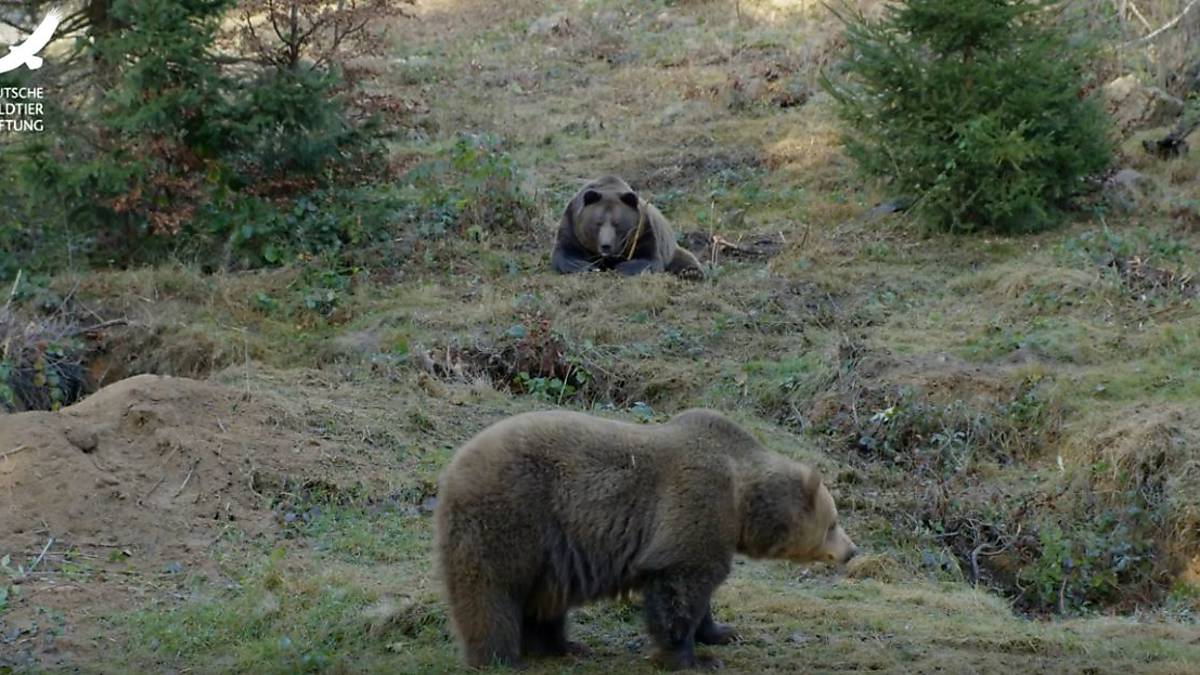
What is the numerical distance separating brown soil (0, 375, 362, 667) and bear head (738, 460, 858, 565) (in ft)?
11.0

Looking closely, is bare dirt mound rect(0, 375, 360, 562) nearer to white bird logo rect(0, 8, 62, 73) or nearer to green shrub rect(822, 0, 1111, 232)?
white bird logo rect(0, 8, 62, 73)

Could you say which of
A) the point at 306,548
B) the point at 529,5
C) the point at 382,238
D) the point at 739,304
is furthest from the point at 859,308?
the point at 529,5

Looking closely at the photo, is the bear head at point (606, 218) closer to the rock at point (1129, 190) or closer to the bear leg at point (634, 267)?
the bear leg at point (634, 267)

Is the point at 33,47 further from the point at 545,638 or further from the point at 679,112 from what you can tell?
the point at 545,638

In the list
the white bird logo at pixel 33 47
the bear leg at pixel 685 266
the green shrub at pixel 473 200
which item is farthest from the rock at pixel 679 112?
the white bird logo at pixel 33 47

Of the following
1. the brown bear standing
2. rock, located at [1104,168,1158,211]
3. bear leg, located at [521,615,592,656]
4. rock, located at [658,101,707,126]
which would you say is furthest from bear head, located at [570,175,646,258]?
bear leg, located at [521,615,592,656]

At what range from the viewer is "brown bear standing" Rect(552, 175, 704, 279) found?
15805 mm

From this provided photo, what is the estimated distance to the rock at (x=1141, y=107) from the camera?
740 inches

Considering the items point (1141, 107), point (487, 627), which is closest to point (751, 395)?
point (487, 627)

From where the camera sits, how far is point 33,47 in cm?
1567

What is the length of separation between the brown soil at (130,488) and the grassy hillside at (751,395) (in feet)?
0.16

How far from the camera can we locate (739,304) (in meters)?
14.5

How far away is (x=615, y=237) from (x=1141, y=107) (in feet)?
26.1

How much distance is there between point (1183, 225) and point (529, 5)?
15.9m
